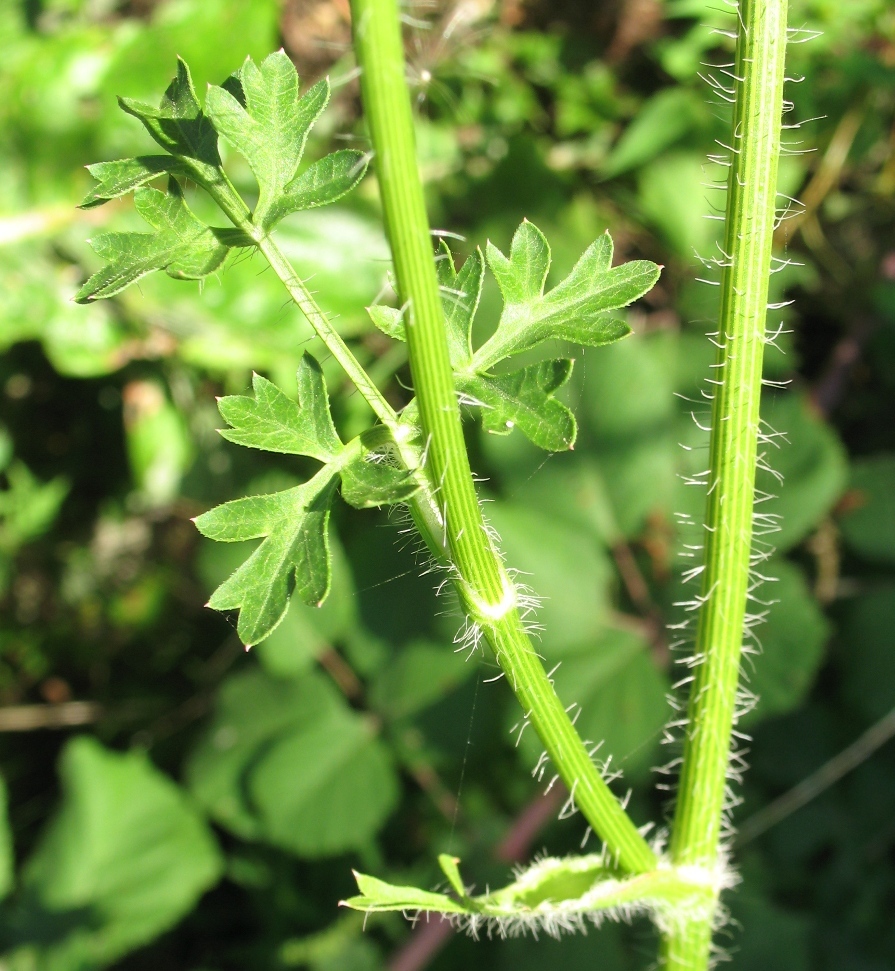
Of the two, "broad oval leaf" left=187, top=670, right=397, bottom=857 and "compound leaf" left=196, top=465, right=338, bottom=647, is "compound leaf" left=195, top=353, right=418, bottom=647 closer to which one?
"compound leaf" left=196, top=465, right=338, bottom=647

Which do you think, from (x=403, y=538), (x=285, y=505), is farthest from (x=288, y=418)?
(x=403, y=538)

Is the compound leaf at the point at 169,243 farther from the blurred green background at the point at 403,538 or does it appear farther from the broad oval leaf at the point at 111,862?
the broad oval leaf at the point at 111,862

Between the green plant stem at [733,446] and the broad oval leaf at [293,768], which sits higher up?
the green plant stem at [733,446]

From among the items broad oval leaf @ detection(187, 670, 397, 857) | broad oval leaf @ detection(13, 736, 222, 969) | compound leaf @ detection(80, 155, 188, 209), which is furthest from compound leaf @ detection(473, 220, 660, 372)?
broad oval leaf @ detection(13, 736, 222, 969)

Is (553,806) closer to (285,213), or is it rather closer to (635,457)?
(635,457)

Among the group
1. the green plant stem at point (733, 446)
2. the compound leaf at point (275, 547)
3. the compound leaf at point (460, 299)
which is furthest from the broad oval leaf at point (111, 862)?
the compound leaf at point (460, 299)

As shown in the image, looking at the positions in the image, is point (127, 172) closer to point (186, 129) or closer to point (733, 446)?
point (186, 129)
